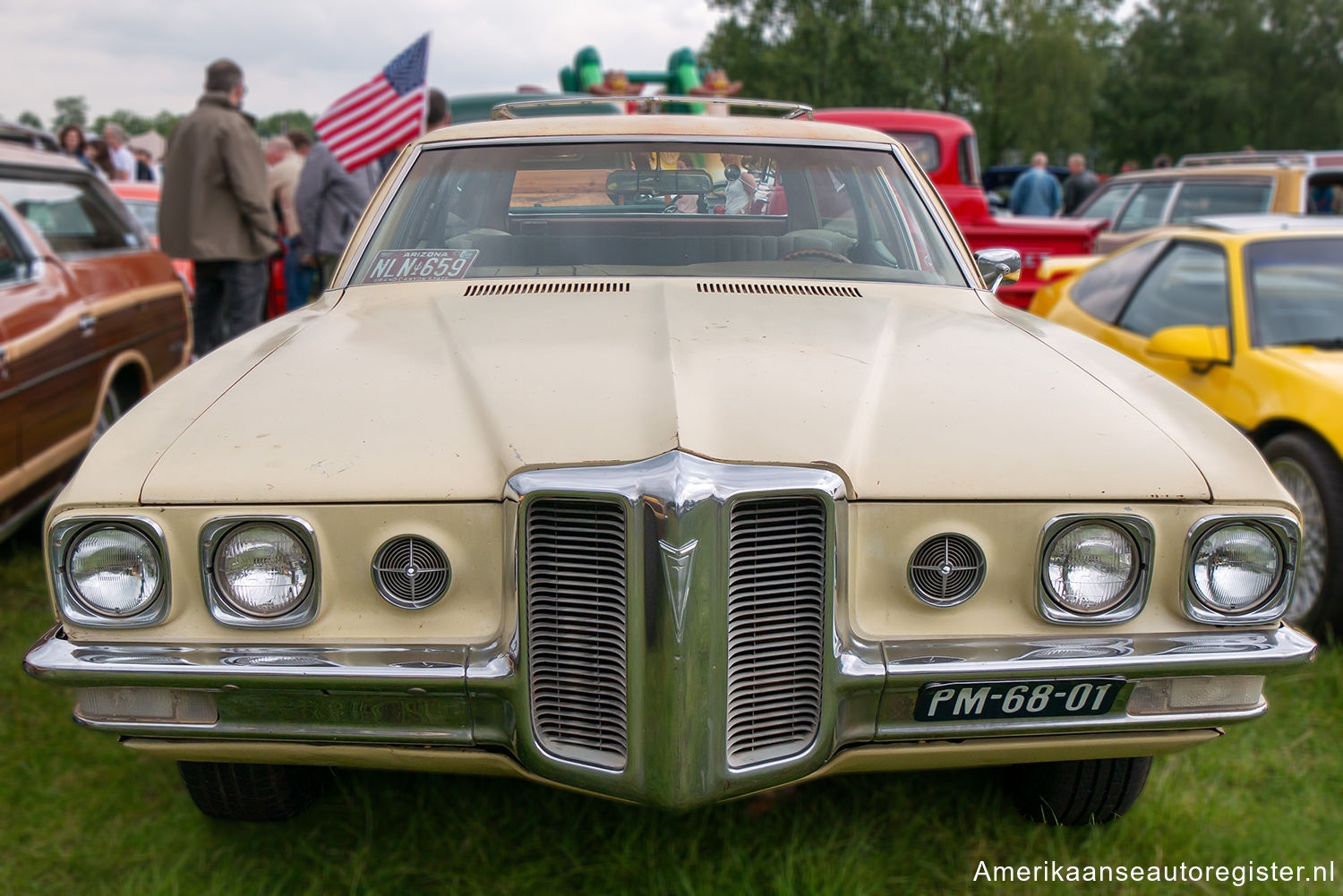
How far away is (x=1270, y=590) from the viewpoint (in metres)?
1.98

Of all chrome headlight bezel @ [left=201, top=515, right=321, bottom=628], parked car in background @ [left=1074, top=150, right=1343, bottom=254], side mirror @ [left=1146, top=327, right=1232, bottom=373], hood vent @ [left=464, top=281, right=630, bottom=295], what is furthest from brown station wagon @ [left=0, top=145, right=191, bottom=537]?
parked car in background @ [left=1074, top=150, right=1343, bottom=254]

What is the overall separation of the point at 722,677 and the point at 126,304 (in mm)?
4245

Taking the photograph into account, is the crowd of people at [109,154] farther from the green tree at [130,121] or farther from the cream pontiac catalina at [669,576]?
the green tree at [130,121]

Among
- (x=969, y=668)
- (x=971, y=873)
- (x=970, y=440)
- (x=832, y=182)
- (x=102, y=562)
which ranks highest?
(x=832, y=182)

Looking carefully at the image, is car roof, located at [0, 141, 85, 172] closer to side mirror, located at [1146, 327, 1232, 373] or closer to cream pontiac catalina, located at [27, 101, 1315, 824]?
cream pontiac catalina, located at [27, 101, 1315, 824]

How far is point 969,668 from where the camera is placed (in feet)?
6.20

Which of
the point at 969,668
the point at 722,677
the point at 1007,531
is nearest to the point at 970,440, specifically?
the point at 1007,531

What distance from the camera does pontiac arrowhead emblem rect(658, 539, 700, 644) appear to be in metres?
1.72

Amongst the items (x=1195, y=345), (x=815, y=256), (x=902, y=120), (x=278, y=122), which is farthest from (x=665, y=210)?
(x=278, y=122)

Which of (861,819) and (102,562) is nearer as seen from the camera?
(102,562)

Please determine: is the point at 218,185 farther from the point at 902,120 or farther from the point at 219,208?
the point at 902,120

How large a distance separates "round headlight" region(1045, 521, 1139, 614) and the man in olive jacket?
5.37 metres

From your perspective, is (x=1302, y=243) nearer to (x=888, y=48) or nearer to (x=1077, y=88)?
(x=888, y=48)

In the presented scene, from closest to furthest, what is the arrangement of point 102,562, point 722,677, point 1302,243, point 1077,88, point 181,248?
point 722,677 → point 102,562 → point 1302,243 → point 181,248 → point 1077,88
